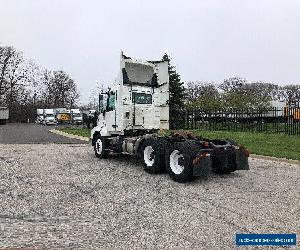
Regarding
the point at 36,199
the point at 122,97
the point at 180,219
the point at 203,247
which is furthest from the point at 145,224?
the point at 122,97

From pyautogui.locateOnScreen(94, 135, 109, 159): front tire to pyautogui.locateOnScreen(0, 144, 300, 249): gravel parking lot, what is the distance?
1938mm

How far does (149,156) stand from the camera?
11.2 metres

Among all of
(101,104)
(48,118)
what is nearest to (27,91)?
(48,118)

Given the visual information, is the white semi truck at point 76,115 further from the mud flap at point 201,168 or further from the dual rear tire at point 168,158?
the mud flap at point 201,168

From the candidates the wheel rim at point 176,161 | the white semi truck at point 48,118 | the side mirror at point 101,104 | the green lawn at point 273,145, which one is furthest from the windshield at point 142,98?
the white semi truck at point 48,118

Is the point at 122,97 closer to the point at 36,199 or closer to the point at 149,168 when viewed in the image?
the point at 149,168

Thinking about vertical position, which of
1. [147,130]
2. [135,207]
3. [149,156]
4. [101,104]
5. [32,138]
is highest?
[101,104]

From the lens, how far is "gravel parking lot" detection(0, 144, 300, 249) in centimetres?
563

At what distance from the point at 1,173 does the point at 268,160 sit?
9266mm

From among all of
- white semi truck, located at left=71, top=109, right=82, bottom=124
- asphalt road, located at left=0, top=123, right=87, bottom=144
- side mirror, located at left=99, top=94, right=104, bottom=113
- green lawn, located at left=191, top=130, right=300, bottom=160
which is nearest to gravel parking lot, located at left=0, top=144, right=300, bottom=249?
side mirror, located at left=99, top=94, right=104, bottom=113

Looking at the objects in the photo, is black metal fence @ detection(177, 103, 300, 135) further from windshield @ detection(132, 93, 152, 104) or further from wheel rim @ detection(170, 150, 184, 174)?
wheel rim @ detection(170, 150, 184, 174)

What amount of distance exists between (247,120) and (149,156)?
17667 mm

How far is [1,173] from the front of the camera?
1060 cm

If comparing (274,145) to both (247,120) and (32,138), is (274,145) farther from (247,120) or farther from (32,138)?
(32,138)
